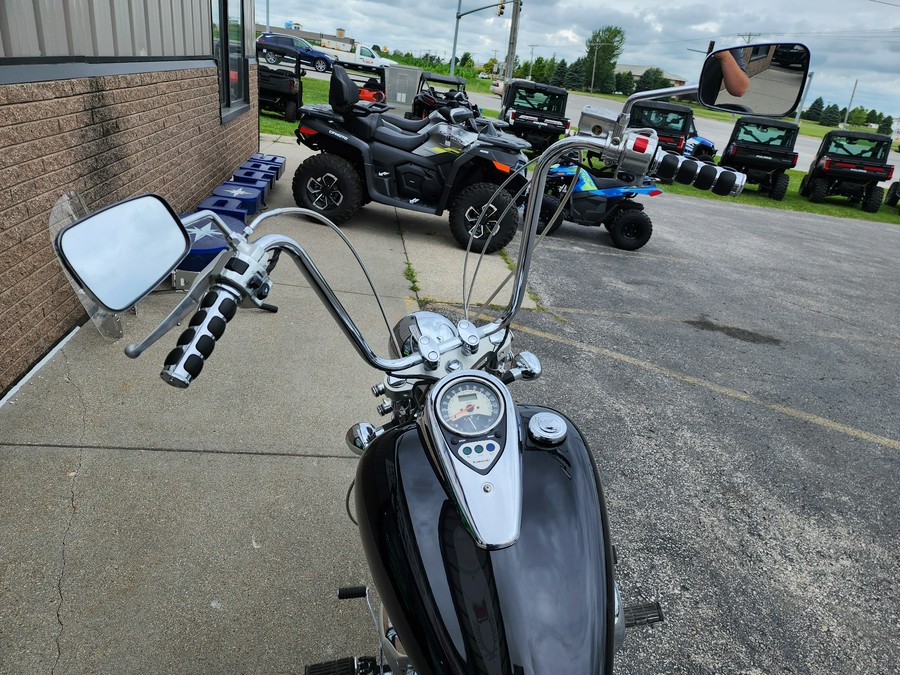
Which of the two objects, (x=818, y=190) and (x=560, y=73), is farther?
(x=560, y=73)

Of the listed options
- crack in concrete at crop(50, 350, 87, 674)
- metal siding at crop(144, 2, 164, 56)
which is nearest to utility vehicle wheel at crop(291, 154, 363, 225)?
metal siding at crop(144, 2, 164, 56)

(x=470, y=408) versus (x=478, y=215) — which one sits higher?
(x=470, y=408)

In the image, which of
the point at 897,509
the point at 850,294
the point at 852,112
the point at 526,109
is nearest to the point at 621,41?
the point at 852,112

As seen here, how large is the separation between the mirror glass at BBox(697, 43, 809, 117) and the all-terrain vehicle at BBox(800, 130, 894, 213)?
616 inches

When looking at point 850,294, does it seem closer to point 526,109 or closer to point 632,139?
point 632,139

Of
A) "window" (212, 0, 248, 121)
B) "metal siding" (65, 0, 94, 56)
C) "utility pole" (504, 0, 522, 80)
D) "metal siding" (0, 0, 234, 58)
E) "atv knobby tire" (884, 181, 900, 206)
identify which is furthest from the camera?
"utility pole" (504, 0, 522, 80)

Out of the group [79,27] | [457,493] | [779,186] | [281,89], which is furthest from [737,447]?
[779,186]

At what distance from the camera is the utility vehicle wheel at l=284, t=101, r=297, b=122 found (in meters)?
13.7

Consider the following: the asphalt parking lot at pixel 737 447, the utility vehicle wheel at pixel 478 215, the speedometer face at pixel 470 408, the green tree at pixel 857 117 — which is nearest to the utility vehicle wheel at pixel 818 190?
the asphalt parking lot at pixel 737 447

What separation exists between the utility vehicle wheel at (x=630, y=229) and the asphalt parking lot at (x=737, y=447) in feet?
1.72

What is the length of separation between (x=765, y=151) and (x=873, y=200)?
10.5ft

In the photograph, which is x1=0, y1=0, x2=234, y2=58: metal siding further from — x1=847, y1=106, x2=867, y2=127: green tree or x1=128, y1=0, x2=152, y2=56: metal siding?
x1=847, y1=106, x2=867, y2=127: green tree

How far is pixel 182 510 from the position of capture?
2.49m

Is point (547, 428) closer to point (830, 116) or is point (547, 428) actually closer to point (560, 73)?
point (560, 73)
